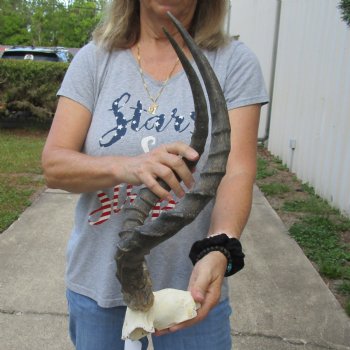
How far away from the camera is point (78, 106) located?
1.71m

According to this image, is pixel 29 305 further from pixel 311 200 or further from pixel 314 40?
pixel 314 40

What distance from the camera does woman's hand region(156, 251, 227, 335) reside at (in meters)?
1.43

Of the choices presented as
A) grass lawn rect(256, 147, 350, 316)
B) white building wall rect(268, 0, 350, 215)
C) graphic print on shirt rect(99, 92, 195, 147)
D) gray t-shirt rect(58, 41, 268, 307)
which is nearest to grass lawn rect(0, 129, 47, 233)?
grass lawn rect(256, 147, 350, 316)

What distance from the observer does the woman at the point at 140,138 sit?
5.48ft

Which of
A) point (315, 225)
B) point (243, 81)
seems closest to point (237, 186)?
point (243, 81)

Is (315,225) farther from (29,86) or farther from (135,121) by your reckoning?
(29,86)

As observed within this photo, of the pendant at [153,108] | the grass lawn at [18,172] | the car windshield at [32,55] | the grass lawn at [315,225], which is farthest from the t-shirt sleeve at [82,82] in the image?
the car windshield at [32,55]

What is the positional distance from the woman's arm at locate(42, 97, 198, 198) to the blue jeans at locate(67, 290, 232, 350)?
1.49 feet

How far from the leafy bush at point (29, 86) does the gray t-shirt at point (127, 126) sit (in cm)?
932

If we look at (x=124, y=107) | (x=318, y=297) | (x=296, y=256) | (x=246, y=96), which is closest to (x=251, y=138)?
(x=246, y=96)

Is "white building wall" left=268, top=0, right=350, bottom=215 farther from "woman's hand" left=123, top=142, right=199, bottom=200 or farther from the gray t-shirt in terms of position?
"woman's hand" left=123, top=142, right=199, bottom=200

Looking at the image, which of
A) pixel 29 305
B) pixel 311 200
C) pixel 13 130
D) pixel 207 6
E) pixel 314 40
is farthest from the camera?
pixel 13 130

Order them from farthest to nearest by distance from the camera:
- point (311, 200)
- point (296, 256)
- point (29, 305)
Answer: point (311, 200)
point (296, 256)
point (29, 305)

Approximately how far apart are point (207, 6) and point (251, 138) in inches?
20.7
